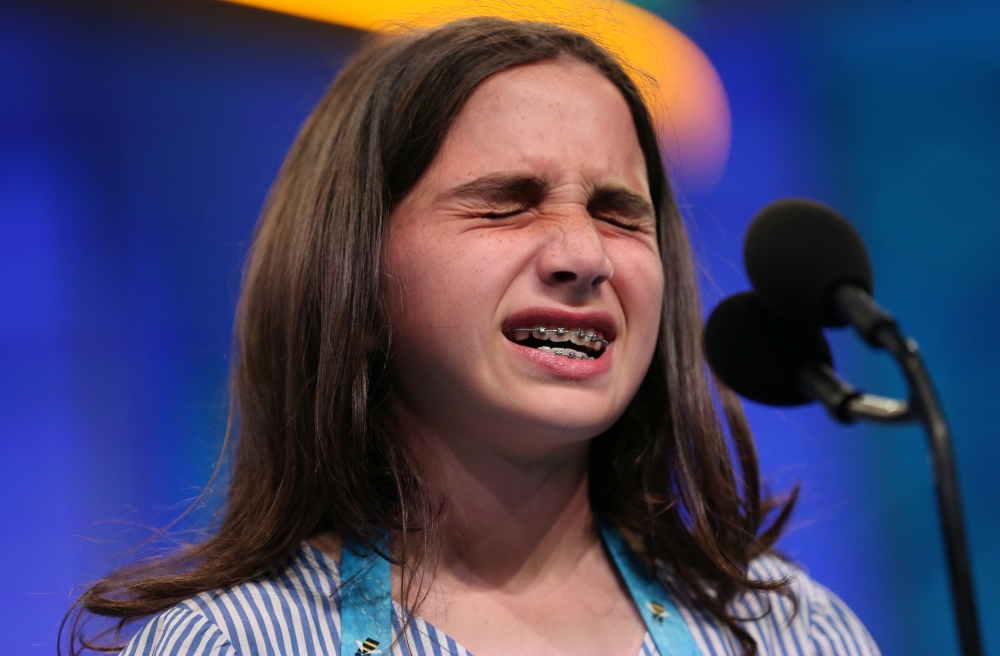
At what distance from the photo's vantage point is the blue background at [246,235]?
1828 millimetres

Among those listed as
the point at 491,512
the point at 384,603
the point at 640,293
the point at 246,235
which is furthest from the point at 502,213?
the point at 246,235

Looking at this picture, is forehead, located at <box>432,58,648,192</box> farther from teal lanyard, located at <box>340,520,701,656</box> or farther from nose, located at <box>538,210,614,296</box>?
Answer: teal lanyard, located at <box>340,520,701,656</box>

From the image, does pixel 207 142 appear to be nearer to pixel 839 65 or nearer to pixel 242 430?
pixel 242 430

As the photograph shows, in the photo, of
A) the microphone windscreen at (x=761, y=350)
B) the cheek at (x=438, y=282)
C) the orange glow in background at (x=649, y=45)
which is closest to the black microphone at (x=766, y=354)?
the microphone windscreen at (x=761, y=350)

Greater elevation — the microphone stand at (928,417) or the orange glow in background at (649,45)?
the orange glow in background at (649,45)

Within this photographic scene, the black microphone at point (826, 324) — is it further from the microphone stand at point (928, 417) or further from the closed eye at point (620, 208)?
the closed eye at point (620, 208)

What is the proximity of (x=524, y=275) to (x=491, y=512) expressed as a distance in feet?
1.20

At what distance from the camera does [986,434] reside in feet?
8.89

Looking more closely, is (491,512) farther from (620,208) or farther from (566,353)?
(620,208)

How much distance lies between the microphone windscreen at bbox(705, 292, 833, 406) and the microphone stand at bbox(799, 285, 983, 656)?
134 millimetres

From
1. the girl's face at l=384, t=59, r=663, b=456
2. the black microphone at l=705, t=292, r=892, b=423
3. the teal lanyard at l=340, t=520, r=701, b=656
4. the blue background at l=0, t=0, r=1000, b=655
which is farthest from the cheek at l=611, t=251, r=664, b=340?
the blue background at l=0, t=0, r=1000, b=655

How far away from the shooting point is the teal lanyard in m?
1.24

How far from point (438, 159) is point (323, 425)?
1.39 ft

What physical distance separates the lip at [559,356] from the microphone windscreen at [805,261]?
293mm
